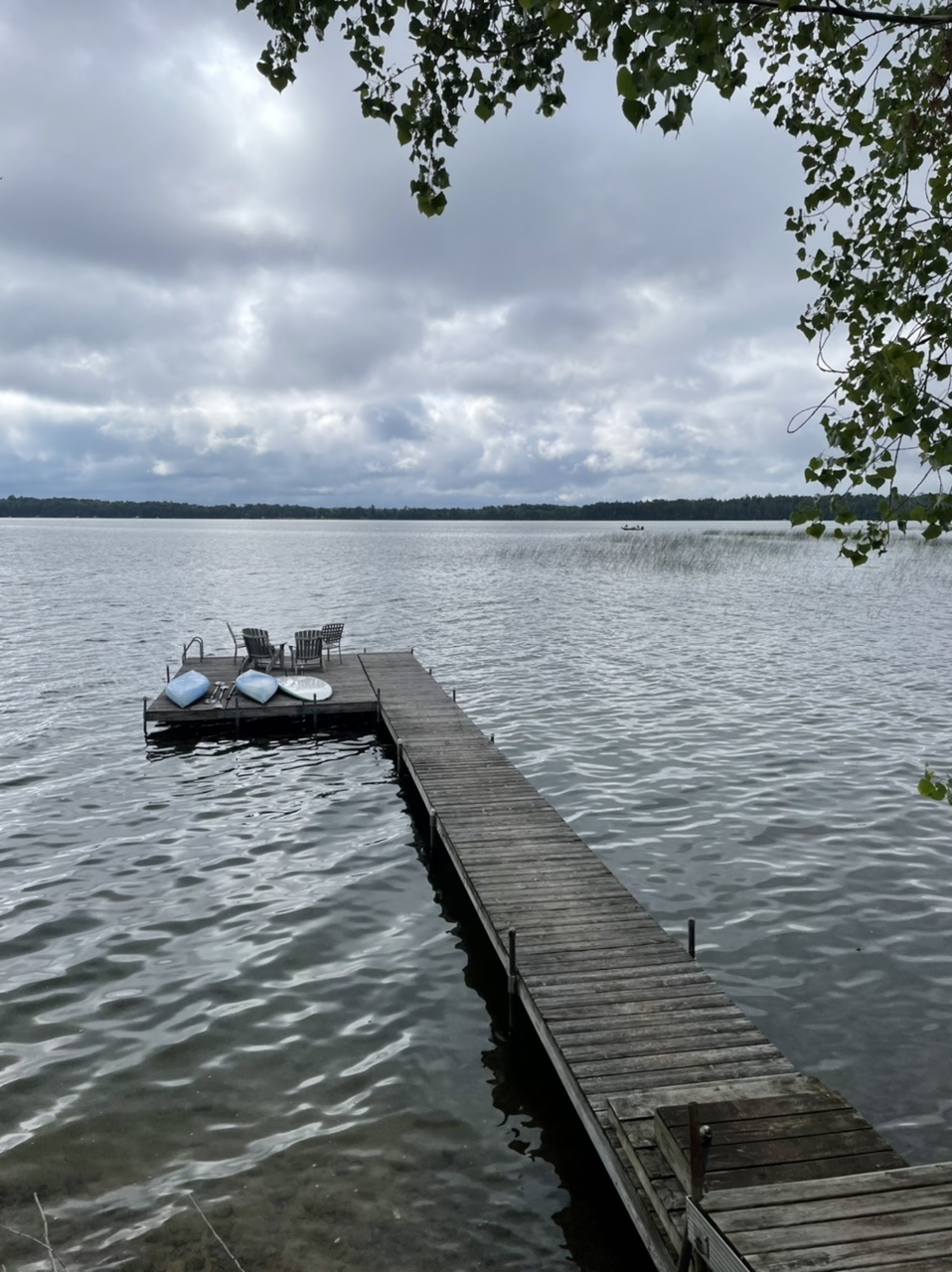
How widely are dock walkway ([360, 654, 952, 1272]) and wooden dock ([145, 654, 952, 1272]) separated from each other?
0.01 m

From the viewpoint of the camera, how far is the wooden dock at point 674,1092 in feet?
13.9

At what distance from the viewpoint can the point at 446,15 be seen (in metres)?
4.58

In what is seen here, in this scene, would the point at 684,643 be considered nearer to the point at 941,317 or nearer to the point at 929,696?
the point at 929,696

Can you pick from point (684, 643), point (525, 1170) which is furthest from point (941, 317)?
point (684, 643)

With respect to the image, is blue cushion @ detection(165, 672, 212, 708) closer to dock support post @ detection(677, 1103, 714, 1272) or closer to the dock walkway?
the dock walkway

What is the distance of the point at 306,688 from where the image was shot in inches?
813

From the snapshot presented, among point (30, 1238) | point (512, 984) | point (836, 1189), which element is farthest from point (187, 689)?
point (836, 1189)

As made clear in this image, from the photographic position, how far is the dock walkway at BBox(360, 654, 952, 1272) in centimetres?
421

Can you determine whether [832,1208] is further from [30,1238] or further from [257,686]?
[257,686]

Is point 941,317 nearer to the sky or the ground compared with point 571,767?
nearer to the sky

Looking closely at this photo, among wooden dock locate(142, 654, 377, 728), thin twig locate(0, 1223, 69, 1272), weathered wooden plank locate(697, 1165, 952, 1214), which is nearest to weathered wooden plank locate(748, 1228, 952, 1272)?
weathered wooden plank locate(697, 1165, 952, 1214)

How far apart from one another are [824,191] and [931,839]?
414 inches

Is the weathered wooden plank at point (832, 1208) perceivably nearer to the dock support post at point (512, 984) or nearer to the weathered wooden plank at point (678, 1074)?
the weathered wooden plank at point (678, 1074)

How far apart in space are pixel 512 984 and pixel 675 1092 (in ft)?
8.07
